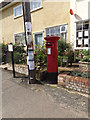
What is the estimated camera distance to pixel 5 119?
2.27 metres

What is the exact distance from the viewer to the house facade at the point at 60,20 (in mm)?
6194

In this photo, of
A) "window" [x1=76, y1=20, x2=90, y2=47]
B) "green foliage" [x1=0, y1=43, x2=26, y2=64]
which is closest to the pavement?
"green foliage" [x1=0, y1=43, x2=26, y2=64]

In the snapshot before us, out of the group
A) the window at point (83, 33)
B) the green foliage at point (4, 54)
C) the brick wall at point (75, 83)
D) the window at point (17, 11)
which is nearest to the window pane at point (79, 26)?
the window at point (83, 33)

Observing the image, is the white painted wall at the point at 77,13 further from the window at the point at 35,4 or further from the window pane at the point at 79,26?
the window at the point at 35,4

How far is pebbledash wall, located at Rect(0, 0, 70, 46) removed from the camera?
697 cm

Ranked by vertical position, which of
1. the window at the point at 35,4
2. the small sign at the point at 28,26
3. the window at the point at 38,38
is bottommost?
the small sign at the point at 28,26

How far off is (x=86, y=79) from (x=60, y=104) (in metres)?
1.07

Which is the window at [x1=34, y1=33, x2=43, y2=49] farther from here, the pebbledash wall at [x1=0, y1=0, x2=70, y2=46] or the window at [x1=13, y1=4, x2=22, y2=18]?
the window at [x1=13, y1=4, x2=22, y2=18]

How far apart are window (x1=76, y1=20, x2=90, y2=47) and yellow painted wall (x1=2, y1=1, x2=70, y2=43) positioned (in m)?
0.69

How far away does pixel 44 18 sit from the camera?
834cm

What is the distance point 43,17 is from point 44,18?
0.51ft

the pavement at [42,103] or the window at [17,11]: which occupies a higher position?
the window at [17,11]

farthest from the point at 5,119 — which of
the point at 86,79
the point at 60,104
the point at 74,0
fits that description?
the point at 74,0

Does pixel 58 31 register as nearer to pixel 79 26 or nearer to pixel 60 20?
pixel 60 20
